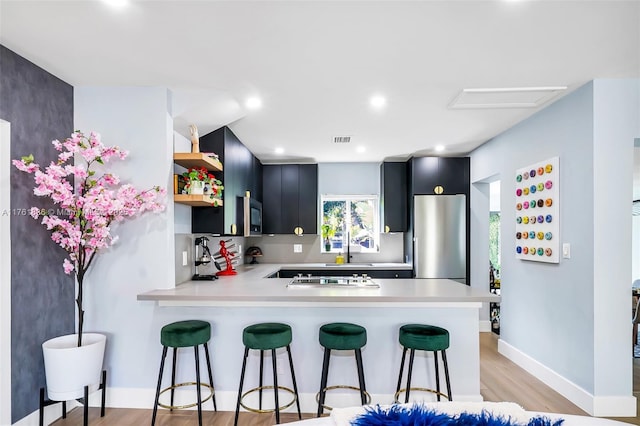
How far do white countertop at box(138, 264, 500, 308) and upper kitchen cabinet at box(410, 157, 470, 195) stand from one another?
7.00 ft

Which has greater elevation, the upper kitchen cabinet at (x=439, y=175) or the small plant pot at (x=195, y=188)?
the upper kitchen cabinet at (x=439, y=175)

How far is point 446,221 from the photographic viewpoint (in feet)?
15.5

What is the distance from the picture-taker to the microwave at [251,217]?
402 centimetres

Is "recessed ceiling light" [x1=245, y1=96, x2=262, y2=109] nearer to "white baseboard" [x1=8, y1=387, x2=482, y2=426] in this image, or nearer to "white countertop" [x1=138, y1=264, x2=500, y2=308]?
"white countertop" [x1=138, y1=264, x2=500, y2=308]

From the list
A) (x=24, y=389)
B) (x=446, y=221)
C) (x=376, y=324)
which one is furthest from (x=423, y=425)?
(x=446, y=221)

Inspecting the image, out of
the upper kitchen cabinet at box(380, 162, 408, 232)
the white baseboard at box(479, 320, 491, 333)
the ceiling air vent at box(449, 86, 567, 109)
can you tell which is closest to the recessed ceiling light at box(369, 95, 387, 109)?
the ceiling air vent at box(449, 86, 567, 109)

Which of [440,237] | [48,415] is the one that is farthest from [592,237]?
[48,415]

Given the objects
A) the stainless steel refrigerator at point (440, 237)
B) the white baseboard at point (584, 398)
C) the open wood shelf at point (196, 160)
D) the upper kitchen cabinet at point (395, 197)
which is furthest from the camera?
the upper kitchen cabinet at point (395, 197)

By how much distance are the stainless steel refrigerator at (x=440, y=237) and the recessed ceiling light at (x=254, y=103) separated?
8.90ft

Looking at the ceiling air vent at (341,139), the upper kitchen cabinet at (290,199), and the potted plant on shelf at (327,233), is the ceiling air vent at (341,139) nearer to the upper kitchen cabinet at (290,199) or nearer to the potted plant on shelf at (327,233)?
the upper kitchen cabinet at (290,199)

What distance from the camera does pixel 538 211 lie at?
3.20 metres

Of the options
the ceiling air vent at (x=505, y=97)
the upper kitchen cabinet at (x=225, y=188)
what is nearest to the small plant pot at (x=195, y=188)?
the upper kitchen cabinet at (x=225, y=188)

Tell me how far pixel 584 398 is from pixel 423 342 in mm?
1416

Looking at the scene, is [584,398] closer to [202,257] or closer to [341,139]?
[341,139]
